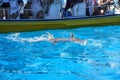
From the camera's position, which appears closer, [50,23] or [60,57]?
[60,57]

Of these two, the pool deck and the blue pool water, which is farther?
the pool deck

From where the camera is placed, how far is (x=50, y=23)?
50.9ft

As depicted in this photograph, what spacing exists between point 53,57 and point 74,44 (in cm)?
170

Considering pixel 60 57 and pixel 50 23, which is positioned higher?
pixel 50 23

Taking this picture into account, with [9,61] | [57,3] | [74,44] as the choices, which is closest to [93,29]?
[57,3]

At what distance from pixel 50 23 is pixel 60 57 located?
408cm

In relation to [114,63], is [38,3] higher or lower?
higher

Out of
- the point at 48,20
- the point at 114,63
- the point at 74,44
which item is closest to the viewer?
the point at 114,63

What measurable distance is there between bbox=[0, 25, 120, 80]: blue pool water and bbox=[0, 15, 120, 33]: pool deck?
12.0 inches

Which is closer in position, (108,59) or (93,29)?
(108,59)

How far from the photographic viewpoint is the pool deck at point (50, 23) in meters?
15.4

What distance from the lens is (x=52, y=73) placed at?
33.0 feet

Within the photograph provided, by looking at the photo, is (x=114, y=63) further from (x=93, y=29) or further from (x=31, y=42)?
(x=93, y=29)

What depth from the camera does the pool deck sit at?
1544cm
